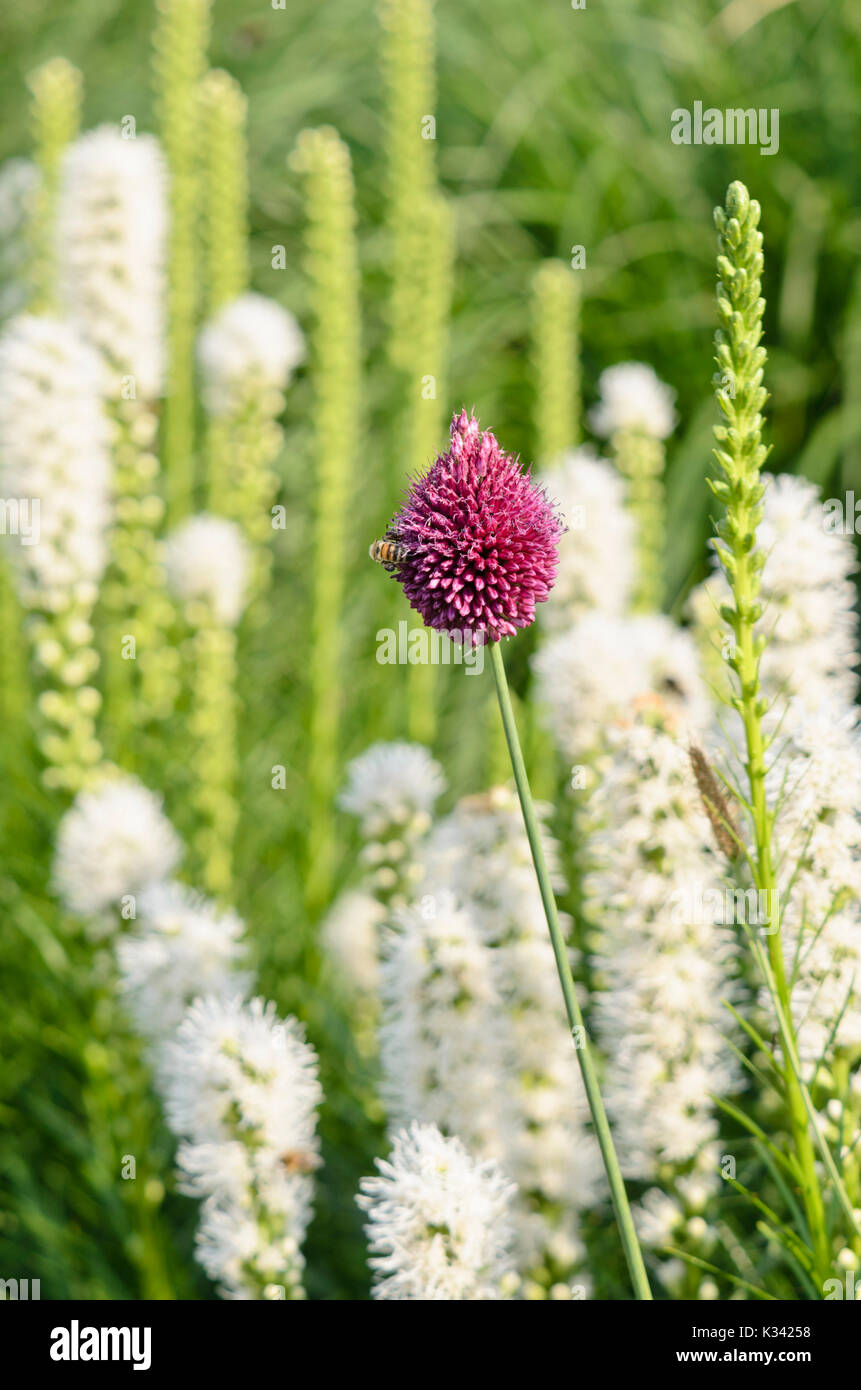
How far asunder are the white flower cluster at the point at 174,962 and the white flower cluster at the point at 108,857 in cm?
21

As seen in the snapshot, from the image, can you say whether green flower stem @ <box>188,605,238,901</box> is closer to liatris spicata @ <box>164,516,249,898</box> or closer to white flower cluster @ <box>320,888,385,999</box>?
liatris spicata @ <box>164,516,249,898</box>

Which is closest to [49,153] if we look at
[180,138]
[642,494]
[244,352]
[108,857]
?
[180,138]

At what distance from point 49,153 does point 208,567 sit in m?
0.92

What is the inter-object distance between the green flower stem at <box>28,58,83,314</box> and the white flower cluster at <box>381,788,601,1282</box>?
1.72 m

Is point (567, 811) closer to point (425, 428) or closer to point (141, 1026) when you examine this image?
point (141, 1026)

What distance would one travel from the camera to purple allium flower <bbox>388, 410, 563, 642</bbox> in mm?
1000

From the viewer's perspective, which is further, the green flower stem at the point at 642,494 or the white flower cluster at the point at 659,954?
the green flower stem at the point at 642,494

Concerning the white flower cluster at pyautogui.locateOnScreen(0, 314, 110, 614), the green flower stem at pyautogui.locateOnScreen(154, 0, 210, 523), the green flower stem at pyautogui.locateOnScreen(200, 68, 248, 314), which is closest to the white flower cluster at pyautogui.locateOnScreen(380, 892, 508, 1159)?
the white flower cluster at pyautogui.locateOnScreen(0, 314, 110, 614)

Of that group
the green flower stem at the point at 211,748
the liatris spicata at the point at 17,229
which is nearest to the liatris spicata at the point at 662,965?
the green flower stem at the point at 211,748

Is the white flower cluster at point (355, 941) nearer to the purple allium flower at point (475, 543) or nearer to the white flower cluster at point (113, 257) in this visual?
the white flower cluster at point (113, 257)

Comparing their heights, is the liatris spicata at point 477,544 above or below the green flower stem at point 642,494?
below

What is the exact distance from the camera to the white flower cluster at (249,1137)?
1308 mm
